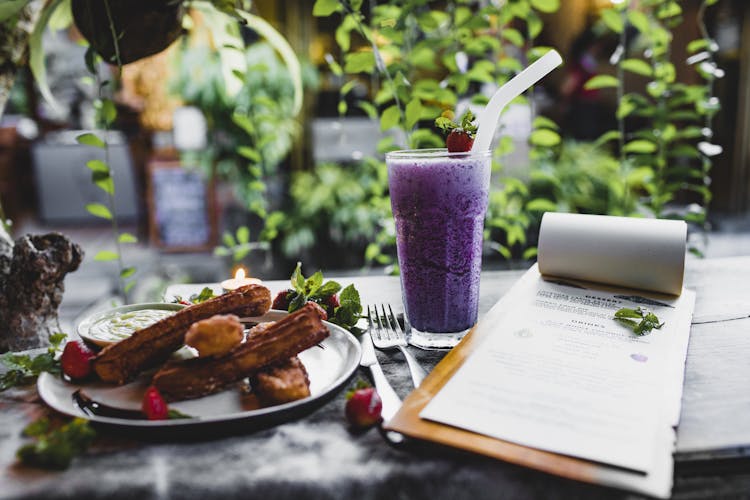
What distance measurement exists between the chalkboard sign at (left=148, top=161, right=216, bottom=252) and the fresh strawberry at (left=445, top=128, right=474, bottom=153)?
13.5 feet

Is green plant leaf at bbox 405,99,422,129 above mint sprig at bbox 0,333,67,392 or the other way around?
above

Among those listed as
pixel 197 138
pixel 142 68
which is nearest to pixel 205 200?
pixel 197 138

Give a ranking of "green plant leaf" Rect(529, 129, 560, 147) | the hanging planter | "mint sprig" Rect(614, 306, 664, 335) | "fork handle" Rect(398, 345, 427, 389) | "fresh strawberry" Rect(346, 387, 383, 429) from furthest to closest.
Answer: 1. "green plant leaf" Rect(529, 129, 560, 147)
2. the hanging planter
3. "mint sprig" Rect(614, 306, 664, 335)
4. "fork handle" Rect(398, 345, 427, 389)
5. "fresh strawberry" Rect(346, 387, 383, 429)

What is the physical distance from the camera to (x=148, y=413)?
0.65 metres

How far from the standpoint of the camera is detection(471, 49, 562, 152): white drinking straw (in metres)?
0.88

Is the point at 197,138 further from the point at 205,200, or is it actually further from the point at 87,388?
the point at 87,388

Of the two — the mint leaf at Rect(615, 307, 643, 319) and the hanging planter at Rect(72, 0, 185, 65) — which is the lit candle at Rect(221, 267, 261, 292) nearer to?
the hanging planter at Rect(72, 0, 185, 65)

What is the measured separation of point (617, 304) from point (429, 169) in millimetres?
412

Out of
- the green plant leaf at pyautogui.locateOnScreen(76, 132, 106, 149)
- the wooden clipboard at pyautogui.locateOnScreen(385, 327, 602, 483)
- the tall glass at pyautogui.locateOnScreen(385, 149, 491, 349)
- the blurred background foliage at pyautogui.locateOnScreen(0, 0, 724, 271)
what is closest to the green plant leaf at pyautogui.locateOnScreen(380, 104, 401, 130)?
the blurred background foliage at pyautogui.locateOnScreen(0, 0, 724, 271)

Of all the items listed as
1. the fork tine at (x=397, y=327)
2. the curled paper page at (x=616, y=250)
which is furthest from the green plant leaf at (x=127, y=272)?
the curled paper page at (x=616, y=250)

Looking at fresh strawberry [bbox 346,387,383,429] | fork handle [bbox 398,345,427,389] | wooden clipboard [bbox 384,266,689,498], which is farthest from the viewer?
fork handle [bbox 398,345,427,389]

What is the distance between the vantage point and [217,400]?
71 cm

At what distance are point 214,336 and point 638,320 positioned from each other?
2.14 feet

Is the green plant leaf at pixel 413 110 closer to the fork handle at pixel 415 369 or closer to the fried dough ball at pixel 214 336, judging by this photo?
the fork handle at pixel 415 369
